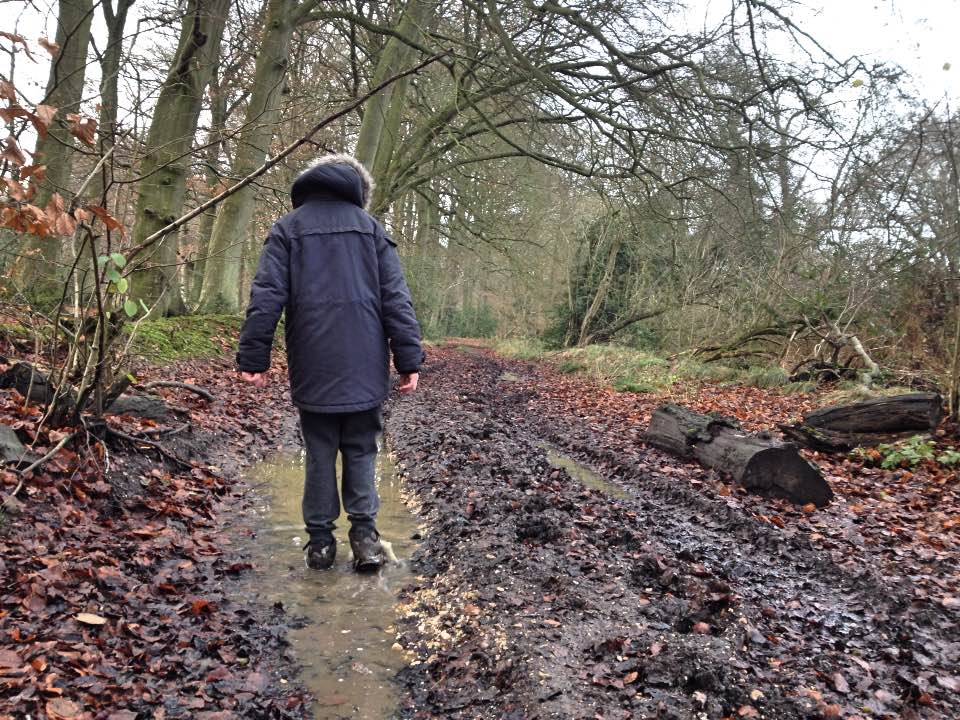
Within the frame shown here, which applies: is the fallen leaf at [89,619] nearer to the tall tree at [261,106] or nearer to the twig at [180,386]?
the twig at [180,386]

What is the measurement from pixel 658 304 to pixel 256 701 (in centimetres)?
1915

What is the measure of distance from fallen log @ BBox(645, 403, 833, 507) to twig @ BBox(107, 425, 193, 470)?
503cm

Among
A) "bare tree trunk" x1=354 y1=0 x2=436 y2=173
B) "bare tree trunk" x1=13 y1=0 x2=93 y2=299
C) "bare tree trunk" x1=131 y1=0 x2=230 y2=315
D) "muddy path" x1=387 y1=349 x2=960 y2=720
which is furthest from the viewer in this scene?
"bare tree trunk" x1=354 y1=0 x2=436 y2=173

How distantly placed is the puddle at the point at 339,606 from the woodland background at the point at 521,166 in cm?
173

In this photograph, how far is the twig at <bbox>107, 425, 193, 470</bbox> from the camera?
15.9 feet

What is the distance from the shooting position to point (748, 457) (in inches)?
245

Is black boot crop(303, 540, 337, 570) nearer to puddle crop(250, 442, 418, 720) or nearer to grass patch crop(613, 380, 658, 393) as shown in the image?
puddle crop(250, 442, 418, 720)

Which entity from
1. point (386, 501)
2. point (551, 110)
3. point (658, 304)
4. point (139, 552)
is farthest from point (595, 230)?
point (139, 552)

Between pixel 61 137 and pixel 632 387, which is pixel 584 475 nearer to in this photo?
pixel 632 387

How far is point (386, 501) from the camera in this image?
5.62 meters

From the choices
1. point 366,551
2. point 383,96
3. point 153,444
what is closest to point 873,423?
point 366,551

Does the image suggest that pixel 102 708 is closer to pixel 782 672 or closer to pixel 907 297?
pixel 782 672

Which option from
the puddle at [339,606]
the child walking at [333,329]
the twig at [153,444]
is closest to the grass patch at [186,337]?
the twig at [153,444]

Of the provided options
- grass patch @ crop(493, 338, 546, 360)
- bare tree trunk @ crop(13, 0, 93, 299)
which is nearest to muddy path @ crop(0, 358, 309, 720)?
bare tree trunk @ crop(13, 0, 93, 299)
